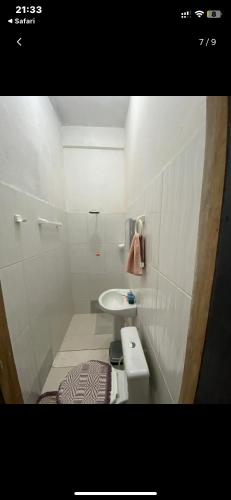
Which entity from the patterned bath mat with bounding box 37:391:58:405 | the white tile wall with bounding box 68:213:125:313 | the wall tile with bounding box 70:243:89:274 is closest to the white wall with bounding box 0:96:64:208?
the white tile wall with bounding box 68:213:125:313

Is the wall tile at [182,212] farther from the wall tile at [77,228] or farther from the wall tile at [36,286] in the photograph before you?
the wall tile at [77,228]

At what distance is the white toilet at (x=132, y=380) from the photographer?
75cm

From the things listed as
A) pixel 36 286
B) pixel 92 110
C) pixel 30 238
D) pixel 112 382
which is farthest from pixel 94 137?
pixel 112 382

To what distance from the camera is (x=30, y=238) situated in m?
1.10

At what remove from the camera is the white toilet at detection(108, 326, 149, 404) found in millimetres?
755

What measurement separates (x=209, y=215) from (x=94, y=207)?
1.95m

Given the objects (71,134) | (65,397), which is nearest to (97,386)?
(65,397)

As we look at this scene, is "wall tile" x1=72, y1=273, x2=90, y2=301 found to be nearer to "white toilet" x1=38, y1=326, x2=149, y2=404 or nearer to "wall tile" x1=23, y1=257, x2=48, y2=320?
"wall tile" x1=23, y1=257, x2=48, y2=320

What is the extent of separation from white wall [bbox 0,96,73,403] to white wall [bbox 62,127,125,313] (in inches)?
13.1

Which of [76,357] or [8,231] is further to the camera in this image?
[76,357]
